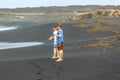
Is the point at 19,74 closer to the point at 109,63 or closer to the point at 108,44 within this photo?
the point at 109,63

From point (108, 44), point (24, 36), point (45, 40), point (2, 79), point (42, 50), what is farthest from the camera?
point (24, 36)

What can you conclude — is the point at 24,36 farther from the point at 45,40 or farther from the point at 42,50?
the point at 42,50

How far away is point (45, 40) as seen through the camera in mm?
41125

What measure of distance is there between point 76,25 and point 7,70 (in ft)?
86.3

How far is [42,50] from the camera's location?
3131 cm

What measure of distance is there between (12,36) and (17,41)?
5127 mm

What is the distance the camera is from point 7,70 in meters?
Result: 22.1

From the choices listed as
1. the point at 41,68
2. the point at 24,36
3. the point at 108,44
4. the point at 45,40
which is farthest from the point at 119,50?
the point at 24,36

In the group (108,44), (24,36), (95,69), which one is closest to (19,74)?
(95,69)

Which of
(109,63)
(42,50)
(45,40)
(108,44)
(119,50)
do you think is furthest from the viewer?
(45,40)

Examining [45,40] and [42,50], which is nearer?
[42,50]

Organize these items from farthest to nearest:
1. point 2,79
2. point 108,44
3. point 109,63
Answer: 1. point 108,44
2. point 109,63
3. point 2,79

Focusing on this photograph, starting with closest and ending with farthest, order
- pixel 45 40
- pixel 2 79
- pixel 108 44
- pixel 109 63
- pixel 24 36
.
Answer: pixel 2 79, pixel 109 63, pixel 108 44, pixel 45 40, pixel 24 36

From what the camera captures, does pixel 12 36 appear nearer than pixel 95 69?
No
